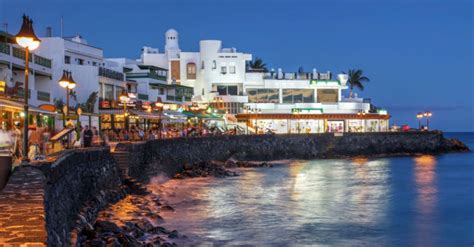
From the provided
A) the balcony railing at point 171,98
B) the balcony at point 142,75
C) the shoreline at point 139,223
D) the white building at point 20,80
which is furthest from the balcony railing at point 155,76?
the shoreline at point 139,223

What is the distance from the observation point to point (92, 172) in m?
25.0

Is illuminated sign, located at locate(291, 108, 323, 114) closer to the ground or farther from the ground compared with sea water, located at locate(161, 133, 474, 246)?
farther from the ground

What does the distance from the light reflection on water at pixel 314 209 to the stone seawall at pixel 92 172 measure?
8.43 feet

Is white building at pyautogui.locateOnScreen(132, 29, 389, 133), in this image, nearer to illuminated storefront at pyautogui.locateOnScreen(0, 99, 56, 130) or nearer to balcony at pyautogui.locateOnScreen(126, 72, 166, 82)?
balcony at pyautogui.locateOnScreen(126, 72, 166, 82)

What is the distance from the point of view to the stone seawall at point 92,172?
484 inches

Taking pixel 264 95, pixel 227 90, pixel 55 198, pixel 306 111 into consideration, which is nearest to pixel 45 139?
pixel 55 198

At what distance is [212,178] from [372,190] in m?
11.3

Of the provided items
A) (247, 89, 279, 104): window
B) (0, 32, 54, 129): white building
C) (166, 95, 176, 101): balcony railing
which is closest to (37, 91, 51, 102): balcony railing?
(0, 32, 54, 129): white building

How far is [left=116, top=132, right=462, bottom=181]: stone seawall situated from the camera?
132ft

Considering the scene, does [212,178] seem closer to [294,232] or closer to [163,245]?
[294,232]

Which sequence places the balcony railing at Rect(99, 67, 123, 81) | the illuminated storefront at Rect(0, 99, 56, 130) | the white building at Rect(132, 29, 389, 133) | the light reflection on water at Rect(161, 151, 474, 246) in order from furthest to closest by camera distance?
the white building at Rect(132, 29, 389, 133), the balcony railing at Rect(99, 67, 123, 81), the illuminated storefront at Rect(0, 99, 56, 130), the light reflection on water at Rect(161, 151, 474, 246)

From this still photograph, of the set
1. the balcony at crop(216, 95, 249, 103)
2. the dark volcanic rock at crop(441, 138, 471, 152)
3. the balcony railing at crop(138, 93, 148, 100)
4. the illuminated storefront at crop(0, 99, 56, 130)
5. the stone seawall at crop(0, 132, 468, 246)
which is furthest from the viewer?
the dark volcanic rock at crop(441, 138, 471, 152)

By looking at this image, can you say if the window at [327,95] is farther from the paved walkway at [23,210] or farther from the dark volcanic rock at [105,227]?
the paved walkway at [23,210]

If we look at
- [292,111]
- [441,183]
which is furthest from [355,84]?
[441,183]
